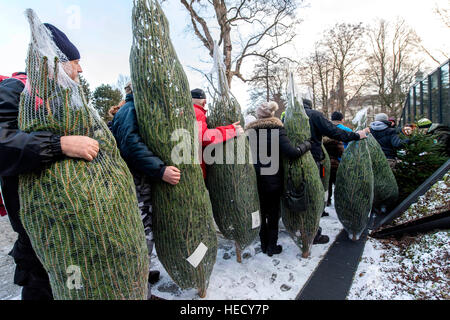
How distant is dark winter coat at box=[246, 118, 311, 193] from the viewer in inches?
107

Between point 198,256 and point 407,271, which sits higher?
point 198,256

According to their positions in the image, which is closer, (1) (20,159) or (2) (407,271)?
(1) (20,159)

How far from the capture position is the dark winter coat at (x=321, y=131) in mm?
3086

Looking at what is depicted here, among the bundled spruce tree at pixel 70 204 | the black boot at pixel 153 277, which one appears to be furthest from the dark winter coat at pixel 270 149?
the bundled spruce tree at pixel 70 204

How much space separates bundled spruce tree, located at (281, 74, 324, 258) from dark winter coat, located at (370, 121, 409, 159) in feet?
9.52

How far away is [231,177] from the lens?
101 inches

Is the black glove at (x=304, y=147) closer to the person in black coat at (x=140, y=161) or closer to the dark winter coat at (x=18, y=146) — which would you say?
the person in black coat at (x=140, y=161)

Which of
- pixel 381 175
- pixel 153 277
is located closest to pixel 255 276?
pixel 153 277

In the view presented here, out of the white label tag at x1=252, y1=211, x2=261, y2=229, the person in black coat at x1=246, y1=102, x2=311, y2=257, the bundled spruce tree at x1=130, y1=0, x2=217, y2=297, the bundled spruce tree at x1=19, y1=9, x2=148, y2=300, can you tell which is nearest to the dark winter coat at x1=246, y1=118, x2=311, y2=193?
the person in black coat at x1=246, y1=102, x2=311, y2=257

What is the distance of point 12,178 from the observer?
1.49 m

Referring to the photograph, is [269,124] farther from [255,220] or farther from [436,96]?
[436,96]

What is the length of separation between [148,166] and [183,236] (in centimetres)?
63

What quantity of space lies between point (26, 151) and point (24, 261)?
0.85 m

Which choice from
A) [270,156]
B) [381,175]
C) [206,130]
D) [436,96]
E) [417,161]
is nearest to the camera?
[206,130]
